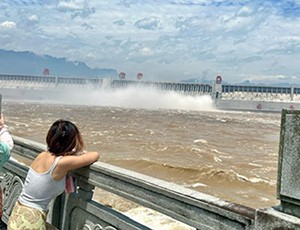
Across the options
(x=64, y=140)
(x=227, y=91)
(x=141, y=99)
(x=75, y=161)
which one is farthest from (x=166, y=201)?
(x=141, y=99)

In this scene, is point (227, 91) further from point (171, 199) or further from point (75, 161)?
point (171, 199)

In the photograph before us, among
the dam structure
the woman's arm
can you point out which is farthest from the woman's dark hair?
the dam structure

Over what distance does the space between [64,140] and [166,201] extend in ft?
2.91

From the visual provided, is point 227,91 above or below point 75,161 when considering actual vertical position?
above

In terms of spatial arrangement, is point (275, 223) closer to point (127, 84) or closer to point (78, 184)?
point (78, 184)

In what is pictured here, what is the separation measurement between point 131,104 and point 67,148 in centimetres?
8632

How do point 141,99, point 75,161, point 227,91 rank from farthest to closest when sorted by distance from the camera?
point 141,99 → point 227,91 → point 75,161

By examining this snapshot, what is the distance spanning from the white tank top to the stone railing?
19 cm

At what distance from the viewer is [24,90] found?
100m

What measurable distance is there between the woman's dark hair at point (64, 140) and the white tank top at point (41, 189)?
75mm

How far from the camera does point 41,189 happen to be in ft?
8.38

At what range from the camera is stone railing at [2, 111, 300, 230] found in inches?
57.7

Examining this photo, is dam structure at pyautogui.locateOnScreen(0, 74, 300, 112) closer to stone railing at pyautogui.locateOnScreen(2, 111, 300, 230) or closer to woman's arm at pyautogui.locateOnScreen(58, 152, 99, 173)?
stone railing at pyautogui.locateOnScreen(2, 111, 300, 230)

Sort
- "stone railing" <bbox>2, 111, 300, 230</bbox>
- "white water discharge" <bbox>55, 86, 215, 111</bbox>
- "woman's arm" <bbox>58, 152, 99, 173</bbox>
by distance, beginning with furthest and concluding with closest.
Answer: "white water discharge" <bbox>55, 86, 215, 111</bbox>
"woman's arm" <bbox>58, 152, 99, 173</bbox>
"stone railing" <bbox>2, 111, 300, 230</bbox>
